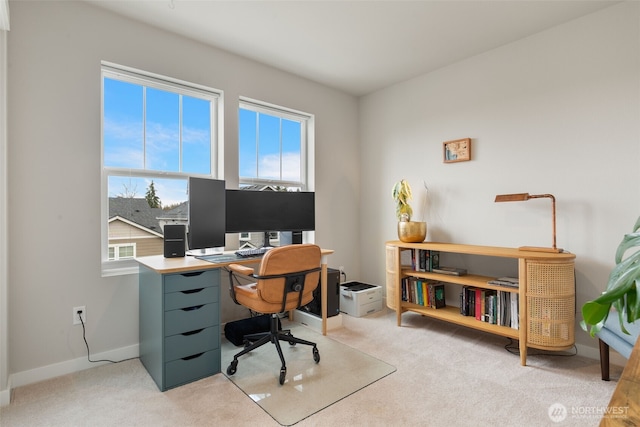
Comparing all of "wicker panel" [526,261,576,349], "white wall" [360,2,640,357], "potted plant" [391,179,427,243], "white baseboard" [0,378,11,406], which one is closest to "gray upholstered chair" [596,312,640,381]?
"wicker panel" [526,261,576,349]

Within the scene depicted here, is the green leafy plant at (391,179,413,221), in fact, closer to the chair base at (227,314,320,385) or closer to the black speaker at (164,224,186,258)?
the chair base at (227,314,320,385)

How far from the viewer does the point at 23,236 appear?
6.98 ft

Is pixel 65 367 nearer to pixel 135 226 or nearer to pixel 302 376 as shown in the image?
pixel 135 226

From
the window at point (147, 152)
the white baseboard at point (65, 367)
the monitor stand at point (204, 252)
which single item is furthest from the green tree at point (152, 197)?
the white baseboard at point (65, 367)

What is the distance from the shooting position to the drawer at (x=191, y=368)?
80.7 inches

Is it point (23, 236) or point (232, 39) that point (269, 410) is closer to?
point (23, 236)

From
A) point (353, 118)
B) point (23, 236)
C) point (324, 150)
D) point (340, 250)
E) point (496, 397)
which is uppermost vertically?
point (353, 118)

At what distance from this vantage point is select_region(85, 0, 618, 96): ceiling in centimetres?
239

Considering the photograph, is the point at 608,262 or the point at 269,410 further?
the point at 608,262

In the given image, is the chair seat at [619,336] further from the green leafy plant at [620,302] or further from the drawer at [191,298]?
the drawer at [191,298]

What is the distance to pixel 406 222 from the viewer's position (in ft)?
10.6

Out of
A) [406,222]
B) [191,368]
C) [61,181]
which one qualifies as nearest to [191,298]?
[191,368]

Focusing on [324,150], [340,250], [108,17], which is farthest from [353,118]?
[108,17]

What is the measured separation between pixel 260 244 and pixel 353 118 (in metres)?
2.07
